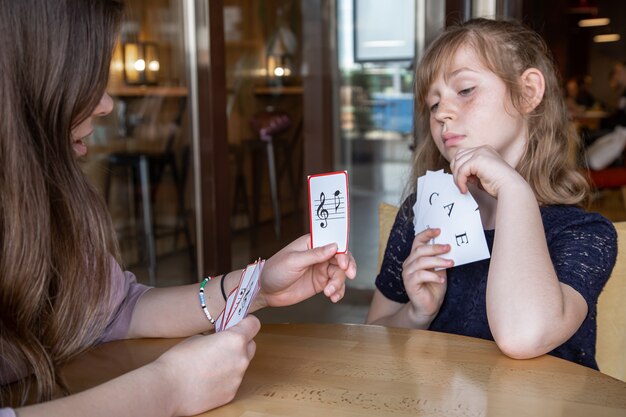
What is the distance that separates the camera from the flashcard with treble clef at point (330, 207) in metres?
1.04

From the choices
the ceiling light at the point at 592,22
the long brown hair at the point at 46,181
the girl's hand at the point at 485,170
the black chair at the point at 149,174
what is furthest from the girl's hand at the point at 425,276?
the ceiling light at the point at 592,22

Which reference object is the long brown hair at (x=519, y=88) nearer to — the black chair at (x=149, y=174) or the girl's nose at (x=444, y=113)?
the girl's nose at (x=444, y=113)

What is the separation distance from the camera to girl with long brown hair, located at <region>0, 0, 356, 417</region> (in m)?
0.91

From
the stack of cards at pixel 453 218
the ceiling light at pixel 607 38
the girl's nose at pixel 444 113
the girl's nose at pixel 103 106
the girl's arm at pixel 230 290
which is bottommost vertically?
the girl's arm at pixel 230 290

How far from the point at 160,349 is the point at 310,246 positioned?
0.30m

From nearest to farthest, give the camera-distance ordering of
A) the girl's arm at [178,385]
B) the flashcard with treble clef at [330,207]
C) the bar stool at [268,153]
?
the girl's arm at [178,385] < the flashcard with treble clef at [330,207] < the bar stool at [268,153]

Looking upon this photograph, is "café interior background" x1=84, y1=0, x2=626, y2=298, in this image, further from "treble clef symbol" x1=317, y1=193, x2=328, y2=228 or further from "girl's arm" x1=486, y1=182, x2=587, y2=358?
"treble clef symbol" x1=317, y1=193, x2=328, y2=228

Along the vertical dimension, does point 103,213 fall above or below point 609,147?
above

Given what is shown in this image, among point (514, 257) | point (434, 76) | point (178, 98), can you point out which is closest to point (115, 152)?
point (178, 98)

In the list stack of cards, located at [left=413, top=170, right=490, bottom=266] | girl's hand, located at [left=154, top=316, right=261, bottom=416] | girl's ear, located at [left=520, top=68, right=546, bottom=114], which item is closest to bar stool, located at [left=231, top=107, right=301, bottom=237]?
girl's ear, located at [left=520, top=68, right=546, bottom=114]

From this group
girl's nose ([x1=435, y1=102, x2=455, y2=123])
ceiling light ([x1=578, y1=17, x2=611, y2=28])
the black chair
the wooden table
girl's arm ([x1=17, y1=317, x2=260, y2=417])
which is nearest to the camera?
girl's arm ([x1=17, y1=317, x2=260, y2=417])

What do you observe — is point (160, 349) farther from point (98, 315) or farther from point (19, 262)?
point (19, 262)

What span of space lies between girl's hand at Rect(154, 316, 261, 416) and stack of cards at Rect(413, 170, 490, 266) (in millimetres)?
481

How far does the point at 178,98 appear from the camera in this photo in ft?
13.5
